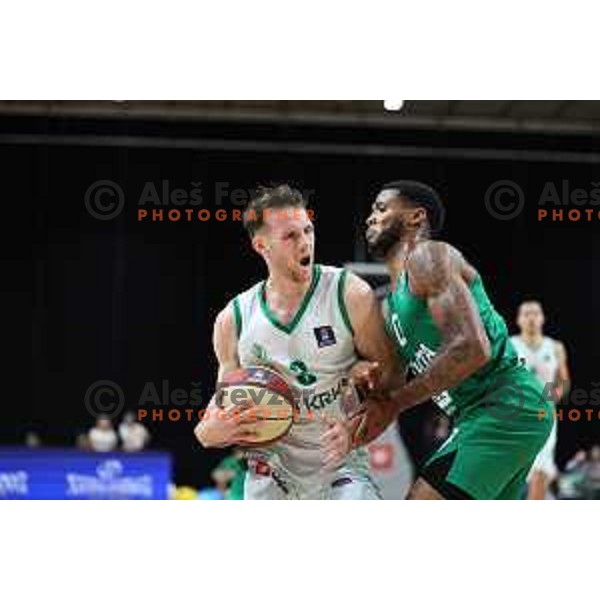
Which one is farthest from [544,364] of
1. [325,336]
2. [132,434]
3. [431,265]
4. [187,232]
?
[132,434]

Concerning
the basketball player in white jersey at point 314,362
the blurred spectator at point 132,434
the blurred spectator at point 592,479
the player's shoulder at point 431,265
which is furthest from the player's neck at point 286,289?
the blurred spectator at point 592,479

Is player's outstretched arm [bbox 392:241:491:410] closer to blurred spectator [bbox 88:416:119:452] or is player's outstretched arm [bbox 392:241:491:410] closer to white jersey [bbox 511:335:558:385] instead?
white jersey [bbox 511:335:558:385]

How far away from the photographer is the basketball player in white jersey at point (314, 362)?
612cm

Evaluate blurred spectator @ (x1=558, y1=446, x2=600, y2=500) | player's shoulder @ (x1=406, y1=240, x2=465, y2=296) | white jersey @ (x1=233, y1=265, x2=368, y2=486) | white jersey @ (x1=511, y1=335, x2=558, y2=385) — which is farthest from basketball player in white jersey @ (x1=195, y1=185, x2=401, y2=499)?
blurred spectator @ (x1=558, y1=446, x2=600, y2=500)

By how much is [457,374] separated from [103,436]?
8.23 ft

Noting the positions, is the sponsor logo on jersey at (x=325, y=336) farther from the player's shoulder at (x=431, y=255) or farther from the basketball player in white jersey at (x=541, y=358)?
the basketball player in white jersey at (x=541, y=358)

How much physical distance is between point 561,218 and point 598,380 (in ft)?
3.30

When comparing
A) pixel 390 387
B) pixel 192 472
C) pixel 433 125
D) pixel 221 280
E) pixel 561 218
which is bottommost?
pixel 192 472

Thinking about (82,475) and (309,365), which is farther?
(82,475)

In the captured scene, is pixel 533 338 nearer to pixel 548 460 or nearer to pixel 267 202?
pixel 548 460

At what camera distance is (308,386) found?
6.14 meters
